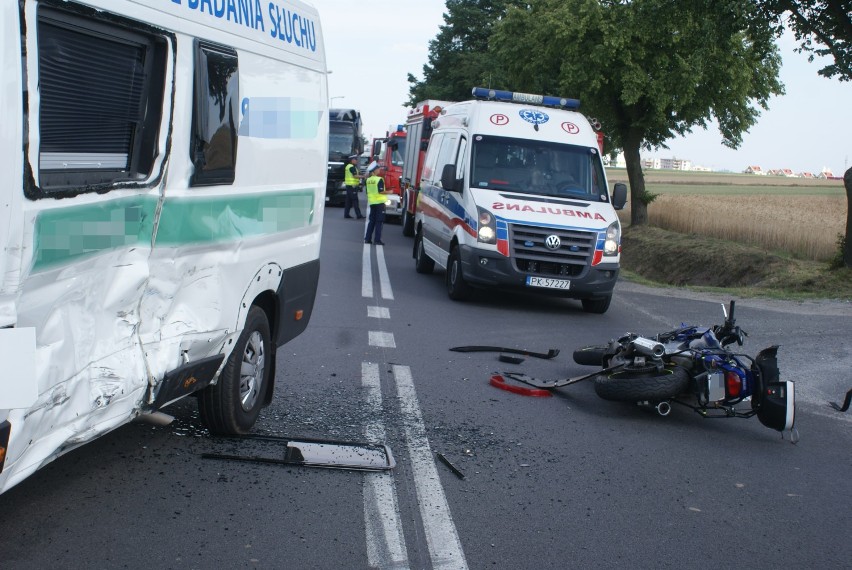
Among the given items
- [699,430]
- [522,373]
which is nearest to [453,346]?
[522,373]

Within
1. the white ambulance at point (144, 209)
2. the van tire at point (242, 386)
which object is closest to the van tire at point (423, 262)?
the white ambulance at point (144, 209)

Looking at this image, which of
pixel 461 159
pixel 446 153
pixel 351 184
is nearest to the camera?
pixel 461 159

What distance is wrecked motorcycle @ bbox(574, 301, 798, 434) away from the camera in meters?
7.29

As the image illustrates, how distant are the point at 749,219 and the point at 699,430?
21.4m

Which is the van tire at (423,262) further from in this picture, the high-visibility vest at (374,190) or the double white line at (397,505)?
the double white line at (397,505)

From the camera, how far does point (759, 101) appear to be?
34.1m

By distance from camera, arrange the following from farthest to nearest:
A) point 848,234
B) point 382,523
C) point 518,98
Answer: point 848,234, point 518,98, point 382,523

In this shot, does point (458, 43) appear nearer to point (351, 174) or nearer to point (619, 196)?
point (351, 174)

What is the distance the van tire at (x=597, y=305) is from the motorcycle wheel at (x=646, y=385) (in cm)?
625

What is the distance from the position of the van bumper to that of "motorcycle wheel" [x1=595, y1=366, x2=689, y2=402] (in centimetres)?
562

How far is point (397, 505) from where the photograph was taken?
5340 mm

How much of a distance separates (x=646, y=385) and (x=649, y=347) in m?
0.37

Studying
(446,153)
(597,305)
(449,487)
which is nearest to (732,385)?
(449,487)

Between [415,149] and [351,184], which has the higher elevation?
[415,149]
